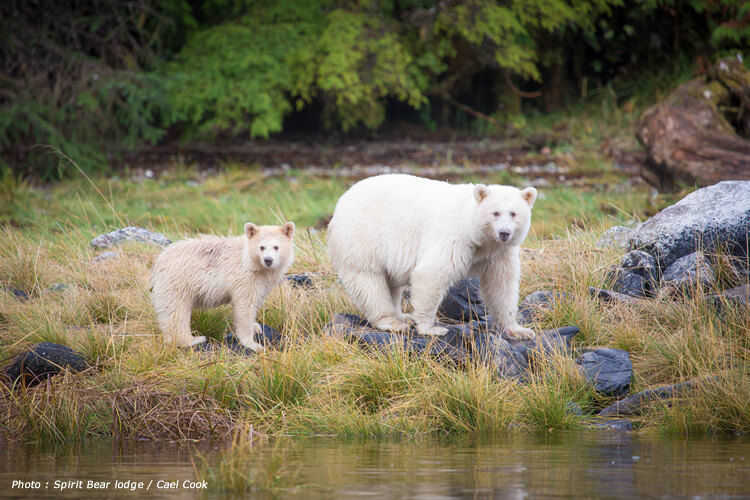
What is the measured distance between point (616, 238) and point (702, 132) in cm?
393

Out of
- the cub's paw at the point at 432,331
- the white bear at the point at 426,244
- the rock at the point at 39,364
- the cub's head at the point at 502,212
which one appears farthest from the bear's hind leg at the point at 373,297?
the rock at the point at 39,364

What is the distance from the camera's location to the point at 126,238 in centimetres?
922

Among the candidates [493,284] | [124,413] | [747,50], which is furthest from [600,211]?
[747,50]

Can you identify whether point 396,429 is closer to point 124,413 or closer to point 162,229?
point 124,413

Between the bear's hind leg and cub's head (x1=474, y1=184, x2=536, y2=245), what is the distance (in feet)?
3.28

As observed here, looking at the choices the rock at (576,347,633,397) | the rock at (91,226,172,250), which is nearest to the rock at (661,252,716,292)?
the rock at (576,347,633,397)

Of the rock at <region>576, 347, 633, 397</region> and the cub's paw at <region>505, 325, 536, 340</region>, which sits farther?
the cub's paw at <region>505, 325, 536, 340</region>

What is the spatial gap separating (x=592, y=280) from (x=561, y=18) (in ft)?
40.2

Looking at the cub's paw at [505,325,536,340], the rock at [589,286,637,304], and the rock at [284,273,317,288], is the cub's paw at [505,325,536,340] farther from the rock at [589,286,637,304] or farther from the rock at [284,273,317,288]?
the rock at [284,273,317,288]

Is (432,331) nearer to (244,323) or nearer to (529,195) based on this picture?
(529,195)

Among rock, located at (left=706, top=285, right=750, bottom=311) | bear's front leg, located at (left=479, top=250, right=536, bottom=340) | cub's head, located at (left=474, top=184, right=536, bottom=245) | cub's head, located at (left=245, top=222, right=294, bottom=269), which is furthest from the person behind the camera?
rock, located at (left=706, top=285, right=750, bottom=311)

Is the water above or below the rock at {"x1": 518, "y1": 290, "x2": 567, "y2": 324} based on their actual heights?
below

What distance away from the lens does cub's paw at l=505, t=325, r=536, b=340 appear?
5.98 meters

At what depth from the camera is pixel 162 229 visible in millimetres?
10461
